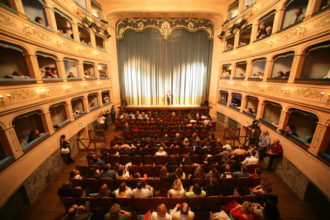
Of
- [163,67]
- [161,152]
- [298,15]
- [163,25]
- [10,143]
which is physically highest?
[163,25]

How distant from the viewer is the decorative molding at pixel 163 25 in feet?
40.5

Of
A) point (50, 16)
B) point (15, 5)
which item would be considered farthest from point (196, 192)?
point (50, 16)

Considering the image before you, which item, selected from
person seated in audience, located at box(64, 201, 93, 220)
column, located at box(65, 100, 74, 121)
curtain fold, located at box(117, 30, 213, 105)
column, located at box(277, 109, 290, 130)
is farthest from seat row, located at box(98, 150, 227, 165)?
curtain fold, located at box(117, 30, 213, 105)

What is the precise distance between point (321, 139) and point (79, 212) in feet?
23.4

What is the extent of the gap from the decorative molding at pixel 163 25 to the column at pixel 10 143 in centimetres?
1136

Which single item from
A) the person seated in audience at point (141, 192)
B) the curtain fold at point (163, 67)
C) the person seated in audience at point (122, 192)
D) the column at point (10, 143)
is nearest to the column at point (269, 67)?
the curtain fold at point (163, 67)

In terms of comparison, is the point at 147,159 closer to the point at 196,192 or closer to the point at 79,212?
the point at 196,192

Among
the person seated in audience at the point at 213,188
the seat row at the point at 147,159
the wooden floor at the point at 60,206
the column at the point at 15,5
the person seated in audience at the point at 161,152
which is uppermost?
the column at the point at 15,5

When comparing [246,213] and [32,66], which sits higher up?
[32,66]

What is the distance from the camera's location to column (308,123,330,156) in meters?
4.05

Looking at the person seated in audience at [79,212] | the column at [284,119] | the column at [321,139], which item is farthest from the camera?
the column at [284,119]

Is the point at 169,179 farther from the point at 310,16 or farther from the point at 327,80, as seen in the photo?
the point at 310,16

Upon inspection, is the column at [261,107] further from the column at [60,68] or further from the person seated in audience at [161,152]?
the column at [60,68]

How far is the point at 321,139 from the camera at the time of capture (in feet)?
13.5
